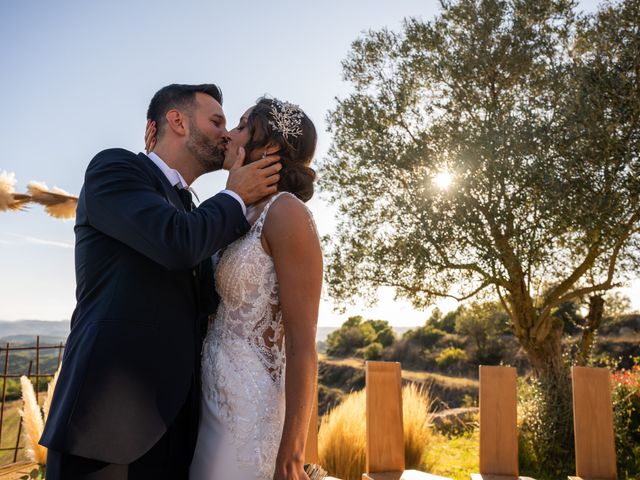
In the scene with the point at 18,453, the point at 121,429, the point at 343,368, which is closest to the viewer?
the point at 121,429

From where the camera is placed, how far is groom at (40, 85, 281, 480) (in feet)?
6.36

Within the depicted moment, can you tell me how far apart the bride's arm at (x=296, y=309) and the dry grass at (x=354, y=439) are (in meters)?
5.09

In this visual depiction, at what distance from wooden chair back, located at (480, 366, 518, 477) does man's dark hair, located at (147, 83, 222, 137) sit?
206 centimetres

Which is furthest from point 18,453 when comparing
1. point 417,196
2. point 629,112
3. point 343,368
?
point 343,368

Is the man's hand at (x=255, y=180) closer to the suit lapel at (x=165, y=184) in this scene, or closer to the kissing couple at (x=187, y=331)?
the kissing couple at (x=187, y=331)

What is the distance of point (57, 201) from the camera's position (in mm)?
4723

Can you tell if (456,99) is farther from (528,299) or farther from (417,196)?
(528,299)

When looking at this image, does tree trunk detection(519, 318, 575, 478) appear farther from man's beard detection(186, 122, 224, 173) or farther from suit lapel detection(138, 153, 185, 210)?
suit lapel detection(138, 153, 185, 210)

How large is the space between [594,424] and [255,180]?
2.02 metres

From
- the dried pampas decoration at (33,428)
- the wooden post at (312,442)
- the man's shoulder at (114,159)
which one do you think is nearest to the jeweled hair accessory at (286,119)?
the man's shoulder at (114,159)

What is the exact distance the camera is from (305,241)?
7.14 ft

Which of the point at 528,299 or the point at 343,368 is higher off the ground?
the point at 528,299

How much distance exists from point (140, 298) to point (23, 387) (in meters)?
2.05

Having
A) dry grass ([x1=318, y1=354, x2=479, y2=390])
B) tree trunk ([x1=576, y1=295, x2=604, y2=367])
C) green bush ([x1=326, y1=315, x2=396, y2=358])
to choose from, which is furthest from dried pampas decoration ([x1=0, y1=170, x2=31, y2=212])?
green bush ([x1=326, y1=315, x2=396, y2=358])
